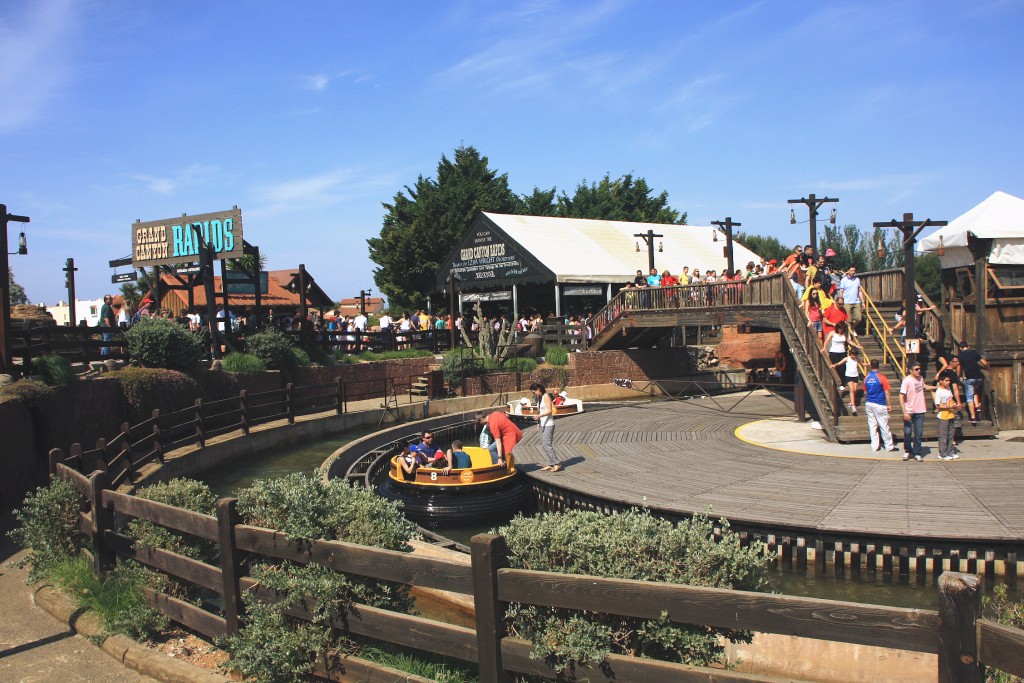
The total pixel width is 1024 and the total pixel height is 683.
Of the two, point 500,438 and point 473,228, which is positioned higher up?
point 473,228

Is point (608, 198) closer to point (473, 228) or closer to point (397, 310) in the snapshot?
point (397, 310)

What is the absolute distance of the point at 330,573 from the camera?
4973 millimetres

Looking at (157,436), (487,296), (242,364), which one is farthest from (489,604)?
(487,296)

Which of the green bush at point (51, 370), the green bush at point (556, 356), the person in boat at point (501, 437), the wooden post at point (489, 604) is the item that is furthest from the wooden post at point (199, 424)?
the green bush at point (556, 356)

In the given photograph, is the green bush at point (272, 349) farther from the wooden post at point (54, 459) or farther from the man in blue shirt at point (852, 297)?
the wooden post at point (54, 459)

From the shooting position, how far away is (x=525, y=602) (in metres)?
4.06

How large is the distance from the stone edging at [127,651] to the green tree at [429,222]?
47.1 m

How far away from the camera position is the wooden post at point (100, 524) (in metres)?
6.92

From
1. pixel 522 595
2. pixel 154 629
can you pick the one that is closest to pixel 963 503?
pixel 522 595

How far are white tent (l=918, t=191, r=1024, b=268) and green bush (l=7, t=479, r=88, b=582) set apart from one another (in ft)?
56.9

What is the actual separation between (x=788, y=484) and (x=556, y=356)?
21839mm

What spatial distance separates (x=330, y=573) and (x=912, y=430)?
1250 centimetres

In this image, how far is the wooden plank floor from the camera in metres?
10.6

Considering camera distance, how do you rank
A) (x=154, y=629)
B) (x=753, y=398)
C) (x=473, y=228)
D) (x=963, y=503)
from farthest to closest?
(x=473, y=228)
(x=753, y=398)
(x=963, y=503)
(x=154, y=629)
